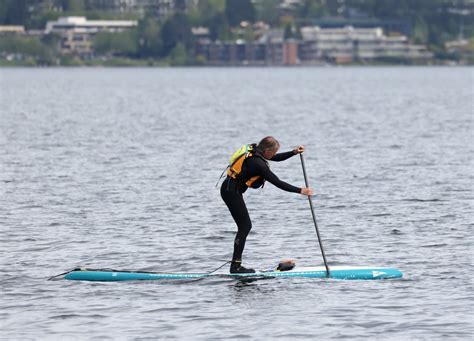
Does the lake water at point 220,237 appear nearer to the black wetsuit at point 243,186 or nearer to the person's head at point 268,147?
the black wetsuit at point 243,186

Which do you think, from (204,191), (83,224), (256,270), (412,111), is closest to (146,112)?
(412,111)

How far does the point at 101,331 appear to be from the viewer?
21703 millimetres

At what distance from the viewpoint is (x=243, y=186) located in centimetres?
2523

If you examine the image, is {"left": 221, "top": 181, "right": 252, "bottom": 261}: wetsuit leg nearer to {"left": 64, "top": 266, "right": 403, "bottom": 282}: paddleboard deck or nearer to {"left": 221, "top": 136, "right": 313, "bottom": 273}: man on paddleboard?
{"left": 221, "top": 136, "right": 313, "bottom": 273}: man on paddleboard

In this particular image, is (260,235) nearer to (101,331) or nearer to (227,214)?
(227,214)

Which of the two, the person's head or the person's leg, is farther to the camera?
the person's leg

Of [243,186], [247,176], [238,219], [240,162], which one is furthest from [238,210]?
[240,162]

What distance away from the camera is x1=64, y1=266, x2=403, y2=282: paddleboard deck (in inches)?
1005

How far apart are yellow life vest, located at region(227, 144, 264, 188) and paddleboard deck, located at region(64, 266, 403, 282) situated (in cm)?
184

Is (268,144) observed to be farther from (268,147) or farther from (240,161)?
(240,161)

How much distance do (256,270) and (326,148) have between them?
3784 cm

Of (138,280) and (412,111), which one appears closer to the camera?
(138,280)

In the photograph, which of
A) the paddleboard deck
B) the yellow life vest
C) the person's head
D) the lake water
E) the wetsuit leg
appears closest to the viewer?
the lake water

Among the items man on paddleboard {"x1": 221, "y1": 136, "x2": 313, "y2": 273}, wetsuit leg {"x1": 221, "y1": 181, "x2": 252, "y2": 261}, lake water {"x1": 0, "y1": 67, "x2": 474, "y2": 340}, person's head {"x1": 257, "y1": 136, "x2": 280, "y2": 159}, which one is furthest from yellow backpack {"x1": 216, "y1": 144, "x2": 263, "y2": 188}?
lake water {"x1": 0, "y1": 67, "x2": 474, "y2": 340}
